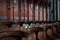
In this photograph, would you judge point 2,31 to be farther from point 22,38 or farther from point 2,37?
point 22,38

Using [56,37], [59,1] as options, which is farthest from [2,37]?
[59,1]

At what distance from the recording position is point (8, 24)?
1751 millimetres

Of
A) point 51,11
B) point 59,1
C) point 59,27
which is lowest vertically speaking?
point 59,27

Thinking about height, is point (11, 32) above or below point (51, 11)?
below

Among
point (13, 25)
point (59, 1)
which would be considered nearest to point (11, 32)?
point (13, 25)

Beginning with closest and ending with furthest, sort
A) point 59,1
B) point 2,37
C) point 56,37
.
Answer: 1. point 2,37
2. point 56,37
3. point 59,1

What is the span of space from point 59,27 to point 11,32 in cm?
319

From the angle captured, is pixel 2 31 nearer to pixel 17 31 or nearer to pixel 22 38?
pixel 17 31

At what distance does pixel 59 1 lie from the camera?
19.6 feet

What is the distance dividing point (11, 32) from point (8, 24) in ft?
0.76

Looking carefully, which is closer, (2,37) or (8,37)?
(2,37)

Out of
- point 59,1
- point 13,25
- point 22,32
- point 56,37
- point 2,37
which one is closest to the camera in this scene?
point 2,37

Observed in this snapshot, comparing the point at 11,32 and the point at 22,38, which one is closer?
the point at 11,32

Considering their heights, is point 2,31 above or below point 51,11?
below
